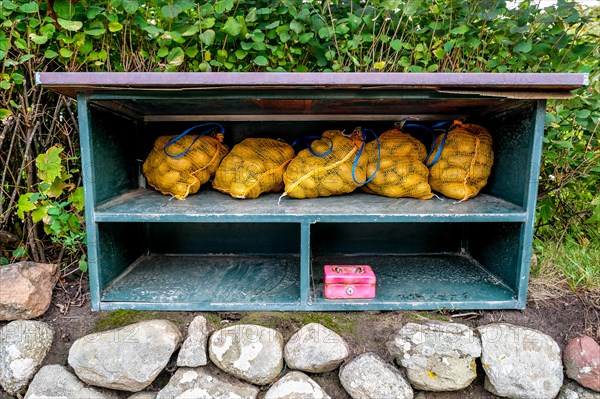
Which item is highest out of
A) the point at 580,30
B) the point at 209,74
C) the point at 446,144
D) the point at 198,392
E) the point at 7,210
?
the point at 580,30

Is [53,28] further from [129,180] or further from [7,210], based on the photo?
[7,210]

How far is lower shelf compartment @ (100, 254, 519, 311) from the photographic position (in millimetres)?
1489

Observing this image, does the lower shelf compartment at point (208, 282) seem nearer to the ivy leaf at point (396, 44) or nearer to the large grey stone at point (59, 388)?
the large grey stone at point (59, 388)

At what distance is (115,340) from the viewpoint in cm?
145

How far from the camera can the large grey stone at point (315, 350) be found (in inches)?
→ 55.7

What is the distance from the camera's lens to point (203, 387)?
142 centimetres

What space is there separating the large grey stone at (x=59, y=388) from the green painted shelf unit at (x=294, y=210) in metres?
0.34

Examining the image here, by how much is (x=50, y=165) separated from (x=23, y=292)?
0.59m

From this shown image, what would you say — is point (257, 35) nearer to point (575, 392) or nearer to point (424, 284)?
point (424, 284)

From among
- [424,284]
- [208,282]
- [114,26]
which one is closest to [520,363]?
[424,284]

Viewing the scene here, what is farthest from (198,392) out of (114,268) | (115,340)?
(114,268)

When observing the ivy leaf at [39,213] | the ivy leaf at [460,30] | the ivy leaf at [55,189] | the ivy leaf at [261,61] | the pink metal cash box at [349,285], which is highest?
the ivy leaf at [460,30]

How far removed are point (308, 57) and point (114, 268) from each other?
4.99 ft

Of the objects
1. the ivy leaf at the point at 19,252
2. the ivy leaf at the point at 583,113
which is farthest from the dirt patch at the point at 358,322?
the ivy leaf at the point at 583,113
